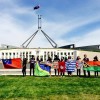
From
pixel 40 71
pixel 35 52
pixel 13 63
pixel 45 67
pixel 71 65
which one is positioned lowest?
pixel 40 71

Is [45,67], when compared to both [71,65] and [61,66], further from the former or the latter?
[71,65]

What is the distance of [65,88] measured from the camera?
63.9ft

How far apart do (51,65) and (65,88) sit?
12681 millimetres

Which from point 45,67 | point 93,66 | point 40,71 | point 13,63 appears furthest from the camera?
point 13,63

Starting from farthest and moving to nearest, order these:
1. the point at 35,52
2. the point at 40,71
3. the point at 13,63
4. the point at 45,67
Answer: the point at 35,52 → the point at 13,63 → the point at 45,67 → the point at 40,71

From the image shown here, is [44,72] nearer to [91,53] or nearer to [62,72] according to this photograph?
[62,72]


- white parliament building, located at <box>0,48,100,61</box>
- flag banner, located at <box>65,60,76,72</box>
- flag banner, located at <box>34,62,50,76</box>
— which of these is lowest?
flag banner, located at <box>34,62,50,76</box>

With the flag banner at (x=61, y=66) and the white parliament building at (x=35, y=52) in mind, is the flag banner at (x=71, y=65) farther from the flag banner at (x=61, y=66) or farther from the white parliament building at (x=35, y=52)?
the white parliament building at (x=35, y=52)

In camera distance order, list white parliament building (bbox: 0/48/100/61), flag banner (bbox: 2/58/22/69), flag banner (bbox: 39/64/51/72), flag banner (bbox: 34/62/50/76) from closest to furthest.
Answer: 1. flag banner (bbox: 34/62/50/76)
2. flag banner (bbox: 39/64/51/72)
3. flag banner (bbox: 2/58/22/69)
4. white parliament building (bbox: 0/48/100/61)

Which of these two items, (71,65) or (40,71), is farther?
(71,65)

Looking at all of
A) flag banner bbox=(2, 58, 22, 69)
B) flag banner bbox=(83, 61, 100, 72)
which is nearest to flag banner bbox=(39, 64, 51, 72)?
flag banner bbox=(2, 58, 22, 69)

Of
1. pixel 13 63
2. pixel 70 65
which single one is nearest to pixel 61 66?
pixel 70 65

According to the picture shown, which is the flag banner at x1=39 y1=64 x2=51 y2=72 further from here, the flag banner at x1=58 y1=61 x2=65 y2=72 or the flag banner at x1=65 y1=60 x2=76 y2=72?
the flag banner at x1=65 y1=60 x2=76 y2=72

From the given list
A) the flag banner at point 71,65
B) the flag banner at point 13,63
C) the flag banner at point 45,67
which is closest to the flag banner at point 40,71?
the flag banner at point 45,67
